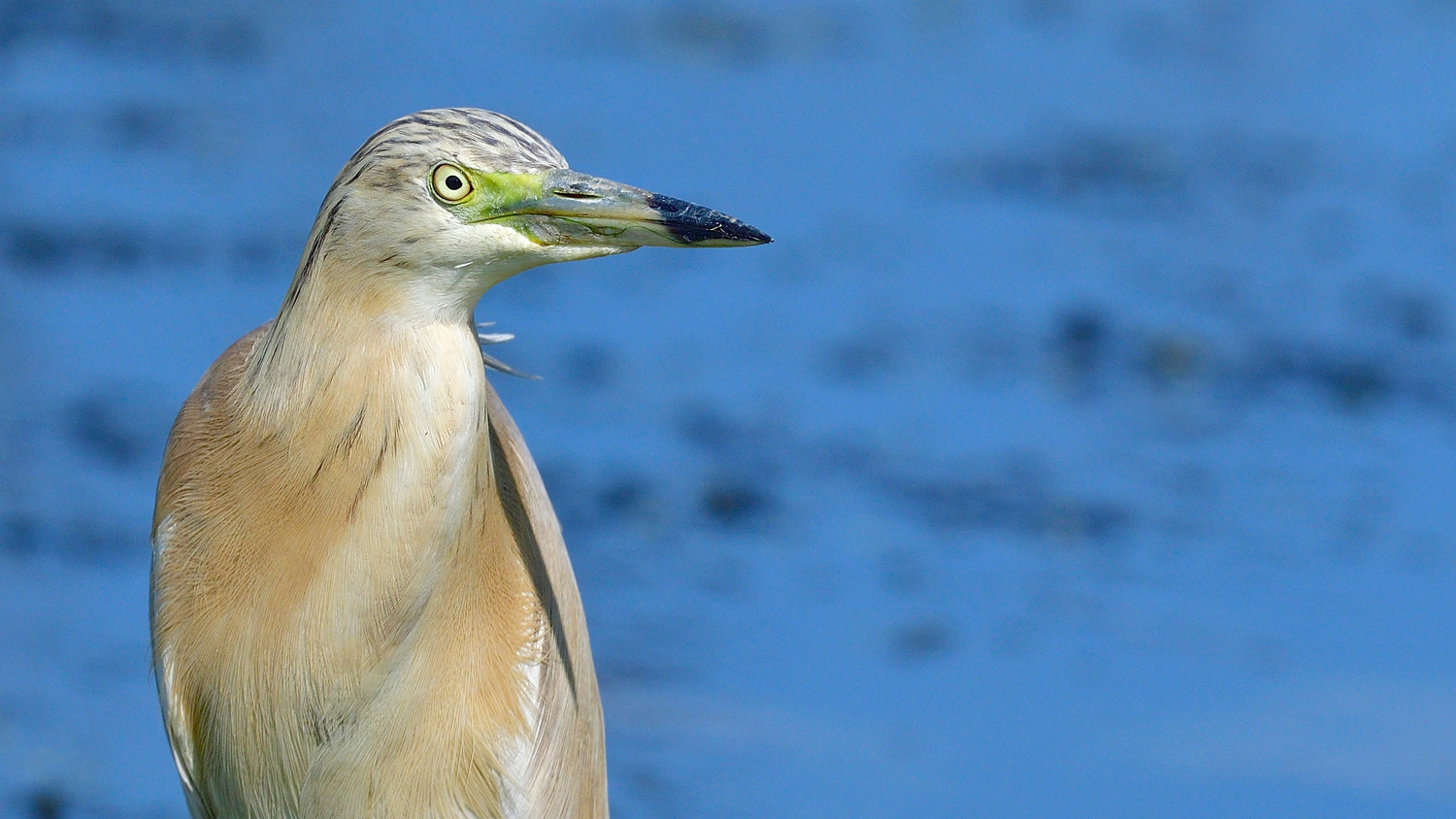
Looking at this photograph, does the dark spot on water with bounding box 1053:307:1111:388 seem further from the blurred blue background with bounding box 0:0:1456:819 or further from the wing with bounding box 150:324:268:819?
the wing with bounding box 150:324:268:819

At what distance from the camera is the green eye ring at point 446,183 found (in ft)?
9.23

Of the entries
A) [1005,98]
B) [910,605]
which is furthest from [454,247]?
[1005,98]

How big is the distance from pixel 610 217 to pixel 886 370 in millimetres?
4633

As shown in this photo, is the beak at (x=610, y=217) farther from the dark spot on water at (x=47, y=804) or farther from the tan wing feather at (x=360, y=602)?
the dark spot on water at (x=47, y=804)

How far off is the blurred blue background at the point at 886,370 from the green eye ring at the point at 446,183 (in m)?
2.68

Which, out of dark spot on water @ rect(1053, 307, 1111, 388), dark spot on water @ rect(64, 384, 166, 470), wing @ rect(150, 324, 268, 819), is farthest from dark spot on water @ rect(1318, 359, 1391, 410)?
wing @ rect(150, 324, 268, 819)

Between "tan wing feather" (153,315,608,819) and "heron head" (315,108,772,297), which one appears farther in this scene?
"tan wing feather" (153,315,608,819)

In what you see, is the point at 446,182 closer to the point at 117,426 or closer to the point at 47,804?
the point at 47,804

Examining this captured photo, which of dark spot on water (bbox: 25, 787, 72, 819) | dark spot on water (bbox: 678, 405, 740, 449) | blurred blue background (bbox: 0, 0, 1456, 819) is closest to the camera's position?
dark spot on water (bbox: 25, 787, 72, 819)

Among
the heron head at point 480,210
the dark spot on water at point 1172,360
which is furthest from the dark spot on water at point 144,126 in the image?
the heron head at point 480,210

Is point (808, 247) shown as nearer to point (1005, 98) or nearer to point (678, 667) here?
point (1005, 98)

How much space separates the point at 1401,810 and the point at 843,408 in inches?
101

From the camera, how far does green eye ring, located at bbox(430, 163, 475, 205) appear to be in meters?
2.81

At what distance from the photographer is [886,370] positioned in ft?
24.4
